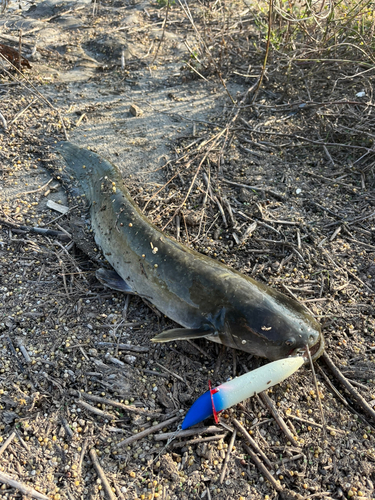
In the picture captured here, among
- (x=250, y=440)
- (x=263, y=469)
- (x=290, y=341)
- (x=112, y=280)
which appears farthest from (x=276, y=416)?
(x=112, y=280)

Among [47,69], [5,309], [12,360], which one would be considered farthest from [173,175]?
[47,69]

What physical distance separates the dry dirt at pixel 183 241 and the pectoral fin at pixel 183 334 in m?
0.19

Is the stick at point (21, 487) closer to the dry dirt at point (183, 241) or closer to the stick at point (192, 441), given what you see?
the dry dirt at point (183, 241)

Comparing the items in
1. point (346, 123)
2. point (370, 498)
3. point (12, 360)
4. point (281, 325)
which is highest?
point (346, 123)

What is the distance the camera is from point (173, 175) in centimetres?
451

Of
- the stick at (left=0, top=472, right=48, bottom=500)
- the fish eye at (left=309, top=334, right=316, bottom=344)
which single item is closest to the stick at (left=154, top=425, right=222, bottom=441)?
the stick at (left=0, top=472, right=48, bottom=500)

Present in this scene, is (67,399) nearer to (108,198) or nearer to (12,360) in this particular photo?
(12,360)

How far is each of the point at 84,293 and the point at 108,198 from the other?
108 centimetres

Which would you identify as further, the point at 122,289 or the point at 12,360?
the point at 122,289

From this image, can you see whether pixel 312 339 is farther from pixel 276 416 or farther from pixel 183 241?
pixel 183 241

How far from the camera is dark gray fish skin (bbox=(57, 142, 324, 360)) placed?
9.10ft

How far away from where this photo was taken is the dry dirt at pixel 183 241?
242cm

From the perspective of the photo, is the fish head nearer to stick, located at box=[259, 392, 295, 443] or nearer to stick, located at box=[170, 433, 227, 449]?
stick, located at box=[259, 392, 295, 443]

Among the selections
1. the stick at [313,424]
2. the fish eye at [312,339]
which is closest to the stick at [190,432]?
the stick at [313,424]
